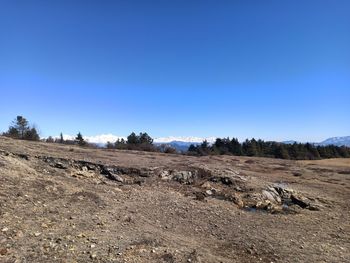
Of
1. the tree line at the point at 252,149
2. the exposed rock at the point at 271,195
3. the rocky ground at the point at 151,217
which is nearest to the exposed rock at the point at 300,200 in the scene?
the rocky ground at the point at 151,217

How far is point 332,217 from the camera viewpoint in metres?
20.0

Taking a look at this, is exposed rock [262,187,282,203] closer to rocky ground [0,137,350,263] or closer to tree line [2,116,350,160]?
rocky ground [0,137,350,263]

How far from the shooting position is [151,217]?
624 inches

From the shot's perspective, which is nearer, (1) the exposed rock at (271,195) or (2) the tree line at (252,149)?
(1) the exposed rock at (271,195)

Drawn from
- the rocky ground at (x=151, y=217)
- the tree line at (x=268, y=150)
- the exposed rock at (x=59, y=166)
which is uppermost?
the tree line at (x=268, y=150)

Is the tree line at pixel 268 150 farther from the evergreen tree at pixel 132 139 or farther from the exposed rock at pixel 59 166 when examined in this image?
the exposed rock at pixel 59 166

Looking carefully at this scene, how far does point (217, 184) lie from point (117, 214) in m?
12.4

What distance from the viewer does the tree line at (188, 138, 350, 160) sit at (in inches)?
3989

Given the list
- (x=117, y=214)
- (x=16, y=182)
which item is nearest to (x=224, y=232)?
(x=117, y=214)

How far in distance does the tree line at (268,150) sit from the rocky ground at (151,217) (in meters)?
71.4

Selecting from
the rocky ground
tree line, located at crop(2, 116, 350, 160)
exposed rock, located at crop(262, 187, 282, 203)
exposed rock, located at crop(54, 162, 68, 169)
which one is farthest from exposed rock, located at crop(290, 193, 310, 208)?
tree line, located at crop(2, 116, 350, 160)

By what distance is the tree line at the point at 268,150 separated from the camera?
332ft

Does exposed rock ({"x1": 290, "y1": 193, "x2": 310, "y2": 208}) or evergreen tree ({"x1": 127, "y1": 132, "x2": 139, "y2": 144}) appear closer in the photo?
exposed rock ({"x1": 290, "y1": 193, "x2": 310, "y2": 208})

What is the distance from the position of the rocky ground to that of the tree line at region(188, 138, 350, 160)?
71423 mm
